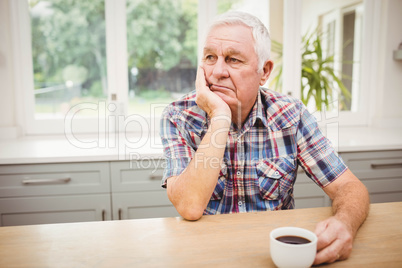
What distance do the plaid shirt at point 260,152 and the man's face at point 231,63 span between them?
12 cm

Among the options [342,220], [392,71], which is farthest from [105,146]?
[392,71]

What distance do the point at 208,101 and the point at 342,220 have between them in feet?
1.94

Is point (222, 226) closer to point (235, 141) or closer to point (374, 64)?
point (235, 141)

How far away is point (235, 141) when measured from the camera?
1.34m

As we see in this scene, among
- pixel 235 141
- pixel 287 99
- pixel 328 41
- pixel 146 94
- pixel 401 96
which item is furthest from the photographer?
pixel 328 41

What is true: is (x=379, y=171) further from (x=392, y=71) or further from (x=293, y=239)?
(x=293, y=239)

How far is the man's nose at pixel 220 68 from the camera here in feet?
4.10

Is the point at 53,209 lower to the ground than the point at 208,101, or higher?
lower

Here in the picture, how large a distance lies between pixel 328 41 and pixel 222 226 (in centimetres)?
279

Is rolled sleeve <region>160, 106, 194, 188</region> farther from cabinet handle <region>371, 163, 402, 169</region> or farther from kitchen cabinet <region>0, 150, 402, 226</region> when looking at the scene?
cabinet handle <region>371, 163, 402, 169</region>

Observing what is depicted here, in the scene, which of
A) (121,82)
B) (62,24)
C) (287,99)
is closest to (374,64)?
(287,99)

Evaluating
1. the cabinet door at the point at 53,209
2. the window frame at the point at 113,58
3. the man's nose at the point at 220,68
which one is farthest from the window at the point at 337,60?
the cabinet door at the point at 53,209

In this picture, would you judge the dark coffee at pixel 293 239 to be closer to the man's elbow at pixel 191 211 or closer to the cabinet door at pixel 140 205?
the man's elbow at pixel 191 211

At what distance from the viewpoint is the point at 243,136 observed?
1345 mm
